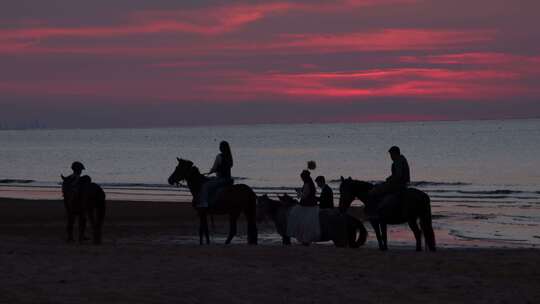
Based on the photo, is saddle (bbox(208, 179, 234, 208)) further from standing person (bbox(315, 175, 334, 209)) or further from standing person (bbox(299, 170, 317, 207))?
standing person (bbox(315, 175, 334, 209))

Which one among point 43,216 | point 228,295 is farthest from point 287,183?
Answer: point 228,295

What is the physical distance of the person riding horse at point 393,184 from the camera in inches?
651

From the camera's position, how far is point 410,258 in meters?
Result: 15.8

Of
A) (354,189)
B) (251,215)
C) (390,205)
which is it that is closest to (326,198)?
(354,189)

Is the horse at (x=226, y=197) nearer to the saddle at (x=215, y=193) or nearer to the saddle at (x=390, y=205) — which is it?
the saddle at (x=215, y=193)

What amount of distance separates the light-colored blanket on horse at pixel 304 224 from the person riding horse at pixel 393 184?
147 centimetres

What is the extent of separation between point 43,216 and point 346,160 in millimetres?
68778

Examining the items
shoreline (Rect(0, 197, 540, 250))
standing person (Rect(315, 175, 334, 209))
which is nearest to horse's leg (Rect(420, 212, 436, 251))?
standing person (Rect(315, 175, 334, 209))

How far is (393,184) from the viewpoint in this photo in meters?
16.7

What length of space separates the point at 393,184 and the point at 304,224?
256cm

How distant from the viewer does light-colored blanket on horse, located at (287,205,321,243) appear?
18297mm

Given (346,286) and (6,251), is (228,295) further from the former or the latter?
(6,251)

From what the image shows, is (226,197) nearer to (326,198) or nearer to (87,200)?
(326,198)

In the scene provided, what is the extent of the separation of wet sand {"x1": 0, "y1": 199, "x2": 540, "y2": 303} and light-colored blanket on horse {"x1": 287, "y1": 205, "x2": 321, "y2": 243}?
2.42 ft
